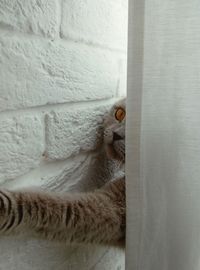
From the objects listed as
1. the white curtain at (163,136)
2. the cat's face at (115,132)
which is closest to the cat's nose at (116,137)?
the cat's face at (115,132)

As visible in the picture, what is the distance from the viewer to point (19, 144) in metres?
0.45

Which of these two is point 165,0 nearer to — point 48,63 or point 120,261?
point 48,63

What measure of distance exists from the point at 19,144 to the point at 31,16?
Answer: 0.15m

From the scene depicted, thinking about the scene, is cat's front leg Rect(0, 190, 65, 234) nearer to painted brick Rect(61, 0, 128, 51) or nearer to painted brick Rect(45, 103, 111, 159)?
painted brick Rect(45, 103, 111, 159)

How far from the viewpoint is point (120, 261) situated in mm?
687

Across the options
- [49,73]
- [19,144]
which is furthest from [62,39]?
[19,144]

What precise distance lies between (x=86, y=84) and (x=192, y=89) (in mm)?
196

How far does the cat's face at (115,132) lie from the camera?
59 cm

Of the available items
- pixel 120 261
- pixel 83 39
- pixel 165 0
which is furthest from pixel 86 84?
pixel 120 261

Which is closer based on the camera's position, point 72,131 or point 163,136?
point 163,136

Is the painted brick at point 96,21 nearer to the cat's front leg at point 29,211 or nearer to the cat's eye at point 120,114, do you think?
the cat's eye at point 120,114

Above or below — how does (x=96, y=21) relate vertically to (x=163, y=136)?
above

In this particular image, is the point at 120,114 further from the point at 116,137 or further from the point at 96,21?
the point at 96,21

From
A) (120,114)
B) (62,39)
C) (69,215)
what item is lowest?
(69,215)
